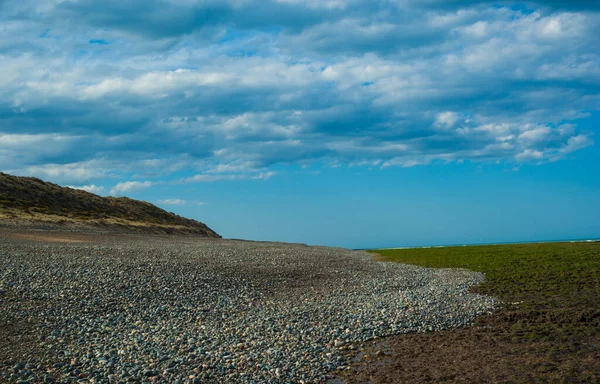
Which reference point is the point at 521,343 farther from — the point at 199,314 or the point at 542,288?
the point at 542,288

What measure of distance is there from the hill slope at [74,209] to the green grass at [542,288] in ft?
165

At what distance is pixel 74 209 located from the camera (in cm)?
9281

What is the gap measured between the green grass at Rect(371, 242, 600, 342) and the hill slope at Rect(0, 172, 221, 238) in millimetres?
50168

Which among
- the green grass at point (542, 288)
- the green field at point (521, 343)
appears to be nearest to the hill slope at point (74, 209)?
the green grass at point (542, 288)

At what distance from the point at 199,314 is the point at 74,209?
81402 millimetres

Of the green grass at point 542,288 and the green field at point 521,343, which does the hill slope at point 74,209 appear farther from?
the green field at point 521,343

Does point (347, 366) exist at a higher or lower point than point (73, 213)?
lower

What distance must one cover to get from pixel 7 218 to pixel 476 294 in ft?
204

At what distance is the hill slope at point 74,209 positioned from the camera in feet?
242

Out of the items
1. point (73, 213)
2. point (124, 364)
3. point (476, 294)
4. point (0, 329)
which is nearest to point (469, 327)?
point (476, 294)

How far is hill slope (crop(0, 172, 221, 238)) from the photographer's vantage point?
7388 cm

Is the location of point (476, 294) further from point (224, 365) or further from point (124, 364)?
point (124, 364)

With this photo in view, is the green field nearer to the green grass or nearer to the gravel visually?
the green grass

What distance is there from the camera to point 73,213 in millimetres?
87250
